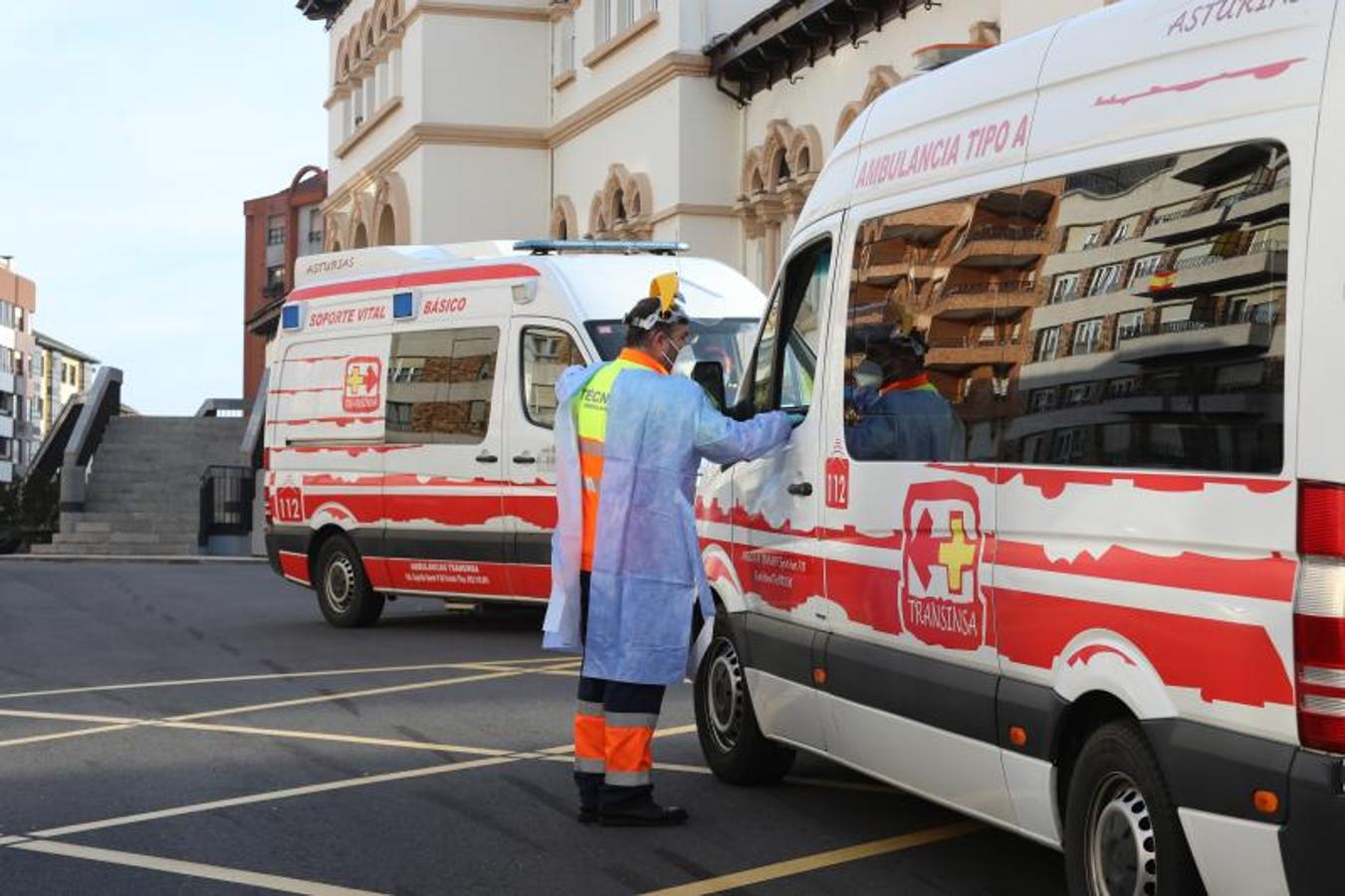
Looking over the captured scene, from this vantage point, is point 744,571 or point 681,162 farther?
point 681,162

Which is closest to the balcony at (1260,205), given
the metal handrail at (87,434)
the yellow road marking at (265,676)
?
the yellow road marking at (265,676)

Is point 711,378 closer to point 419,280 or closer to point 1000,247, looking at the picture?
point 1000,247

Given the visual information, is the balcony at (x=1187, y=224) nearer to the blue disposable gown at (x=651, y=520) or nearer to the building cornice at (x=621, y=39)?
the blue disposable gown at (x=651, y=520)

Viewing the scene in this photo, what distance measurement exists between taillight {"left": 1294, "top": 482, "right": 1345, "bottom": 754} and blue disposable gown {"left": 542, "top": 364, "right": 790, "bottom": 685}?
11.0ft

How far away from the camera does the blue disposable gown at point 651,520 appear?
822 centimetres

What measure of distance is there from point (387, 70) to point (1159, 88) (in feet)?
140

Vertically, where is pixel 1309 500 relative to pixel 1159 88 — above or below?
below

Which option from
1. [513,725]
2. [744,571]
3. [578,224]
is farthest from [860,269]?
[578,224]

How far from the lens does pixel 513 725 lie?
36.5ft

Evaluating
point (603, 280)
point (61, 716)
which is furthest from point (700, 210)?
point (61, 716)

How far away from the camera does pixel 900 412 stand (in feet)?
24.1

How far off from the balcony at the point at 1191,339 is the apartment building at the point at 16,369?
5881 inches

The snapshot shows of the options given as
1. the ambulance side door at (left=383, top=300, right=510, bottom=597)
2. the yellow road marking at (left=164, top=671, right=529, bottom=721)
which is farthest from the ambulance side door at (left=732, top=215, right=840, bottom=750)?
the ambulance side door at (left=383, top=300, right=510, bottom=597)

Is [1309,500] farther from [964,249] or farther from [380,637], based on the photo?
[380,637]
